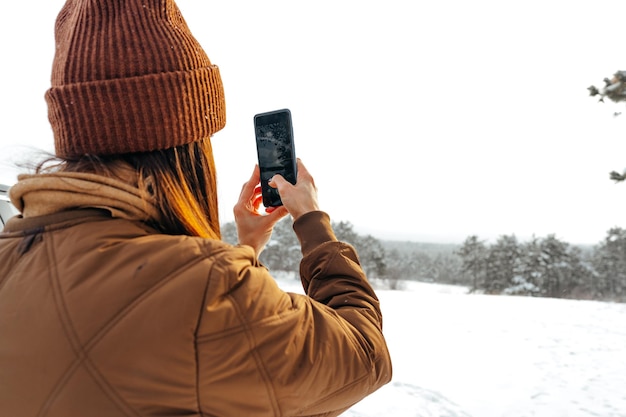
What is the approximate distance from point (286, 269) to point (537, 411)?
22.6 metres

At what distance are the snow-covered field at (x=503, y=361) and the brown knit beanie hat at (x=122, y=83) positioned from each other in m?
4.81

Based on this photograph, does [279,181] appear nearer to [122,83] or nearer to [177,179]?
[177,179]

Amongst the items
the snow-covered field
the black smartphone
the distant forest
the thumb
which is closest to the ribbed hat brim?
the thumb

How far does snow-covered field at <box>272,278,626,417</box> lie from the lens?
586cm

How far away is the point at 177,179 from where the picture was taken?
0.99 metres

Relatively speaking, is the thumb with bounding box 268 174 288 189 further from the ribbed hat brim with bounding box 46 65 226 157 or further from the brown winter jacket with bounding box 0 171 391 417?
the brown winter jacket with bounding box 0 171 391 417

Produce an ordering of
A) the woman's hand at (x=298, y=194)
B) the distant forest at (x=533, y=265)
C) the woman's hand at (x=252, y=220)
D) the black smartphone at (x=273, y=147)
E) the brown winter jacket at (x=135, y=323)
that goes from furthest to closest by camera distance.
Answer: the distant forest at (x=533, y=265) < the woman's hand at (x=252, y=220) < the black smartphone at (x=273, y=147) < the woman's hand at (x=298, y=194) < the brown winter jacket at (x=135, y=323)

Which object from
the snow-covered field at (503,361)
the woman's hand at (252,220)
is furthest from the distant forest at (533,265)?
the woman's hand at (252,220)

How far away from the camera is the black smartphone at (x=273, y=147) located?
1391mm

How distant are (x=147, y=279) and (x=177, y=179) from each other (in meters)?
0.30

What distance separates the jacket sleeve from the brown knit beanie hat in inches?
14.0

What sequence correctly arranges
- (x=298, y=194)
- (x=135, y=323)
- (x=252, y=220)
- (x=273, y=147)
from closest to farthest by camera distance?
(x=135, y=323) → (x=298, y=194) → (x=273, y=147) → (x=252, y=220)

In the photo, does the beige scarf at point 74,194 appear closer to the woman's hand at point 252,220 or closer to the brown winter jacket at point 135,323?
the brown winter jacket at point 135,323

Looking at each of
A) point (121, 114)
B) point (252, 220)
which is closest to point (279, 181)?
point (252, 220)
